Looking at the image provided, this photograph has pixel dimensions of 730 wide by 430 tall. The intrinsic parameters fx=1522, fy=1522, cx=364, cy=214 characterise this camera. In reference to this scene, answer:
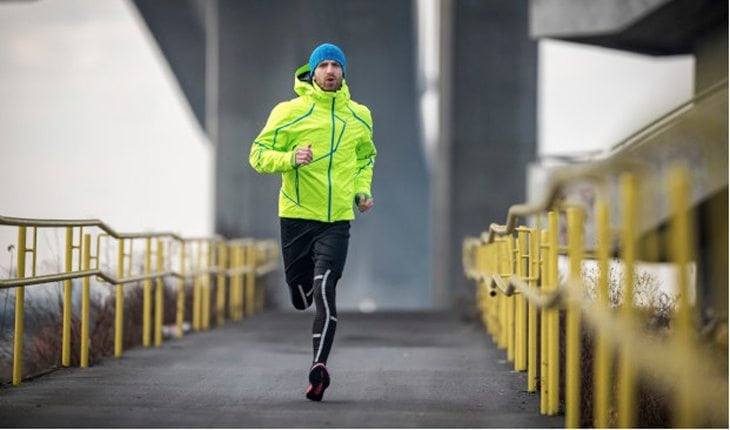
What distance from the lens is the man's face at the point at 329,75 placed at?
854 centimetres

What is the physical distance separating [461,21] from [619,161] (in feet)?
73.9

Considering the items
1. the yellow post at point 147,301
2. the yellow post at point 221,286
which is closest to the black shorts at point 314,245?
the yellow post at point 147,301

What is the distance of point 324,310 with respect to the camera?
8570 mm

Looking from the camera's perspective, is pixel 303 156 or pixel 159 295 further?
pixel 159 295

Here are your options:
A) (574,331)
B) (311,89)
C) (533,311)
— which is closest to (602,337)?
(574,331)

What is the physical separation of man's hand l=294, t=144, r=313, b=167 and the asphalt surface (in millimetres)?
1316

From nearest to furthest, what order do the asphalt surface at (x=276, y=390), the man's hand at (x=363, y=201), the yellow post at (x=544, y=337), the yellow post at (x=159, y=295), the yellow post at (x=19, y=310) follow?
the asphalt surface at (x=276, y=390) → the yellow post at (x=544, y=337) → the man's hand at (x=363, y=201) → the yellow post at (x=19, y=310) → the yellow post at (x=159, y=295)

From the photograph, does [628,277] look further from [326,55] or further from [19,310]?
[19,310]

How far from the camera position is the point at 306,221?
8703mm

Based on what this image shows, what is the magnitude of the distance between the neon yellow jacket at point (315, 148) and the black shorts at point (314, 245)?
65mm

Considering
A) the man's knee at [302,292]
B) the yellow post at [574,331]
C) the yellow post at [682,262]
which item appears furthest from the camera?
the man's knee at [302,292]

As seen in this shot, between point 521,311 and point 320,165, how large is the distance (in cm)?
224

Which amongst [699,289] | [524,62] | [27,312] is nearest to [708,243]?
[699,289]

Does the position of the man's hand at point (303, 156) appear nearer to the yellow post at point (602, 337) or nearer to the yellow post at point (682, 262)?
the yellow post at point (602, 337)
